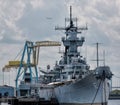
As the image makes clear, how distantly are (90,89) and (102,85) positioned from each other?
140 inches

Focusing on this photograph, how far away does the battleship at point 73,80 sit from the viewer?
88688 mm

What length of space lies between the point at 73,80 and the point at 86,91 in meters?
3.83

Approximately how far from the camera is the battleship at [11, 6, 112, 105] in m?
88.7

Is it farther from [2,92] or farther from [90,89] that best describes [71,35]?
[2,92]

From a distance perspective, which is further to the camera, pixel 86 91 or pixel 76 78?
pixel 76 78

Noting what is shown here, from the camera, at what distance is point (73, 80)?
94.9 meters

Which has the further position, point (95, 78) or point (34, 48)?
point (34, 48)

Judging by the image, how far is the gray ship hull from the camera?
292 ft

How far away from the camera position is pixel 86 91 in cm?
9200

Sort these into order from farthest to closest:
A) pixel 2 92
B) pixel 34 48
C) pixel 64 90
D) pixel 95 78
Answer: pixel 2 92 → pixel 34 48 → pixel 64 90 → pixel 95 78

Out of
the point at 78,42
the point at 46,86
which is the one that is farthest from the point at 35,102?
the point at 78,42

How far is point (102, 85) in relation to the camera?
3472 inches

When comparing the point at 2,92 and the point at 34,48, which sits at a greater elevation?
the point at 34,48

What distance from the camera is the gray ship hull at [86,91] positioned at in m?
88.9
